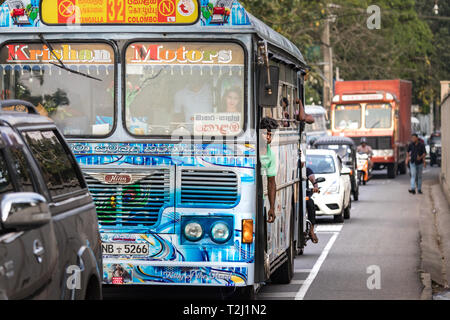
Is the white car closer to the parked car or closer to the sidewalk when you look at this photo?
the sidewalk

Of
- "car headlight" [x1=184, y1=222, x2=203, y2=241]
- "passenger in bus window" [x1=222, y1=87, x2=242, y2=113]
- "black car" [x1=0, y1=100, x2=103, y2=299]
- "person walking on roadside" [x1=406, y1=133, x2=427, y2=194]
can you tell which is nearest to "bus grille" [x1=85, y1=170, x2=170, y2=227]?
"car headlight" [x1=184, y1=222, x2=203, y2=241]

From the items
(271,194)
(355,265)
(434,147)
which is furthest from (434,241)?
(434,147)

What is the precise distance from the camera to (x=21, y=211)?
16.8ft

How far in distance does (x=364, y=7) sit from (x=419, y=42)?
37.2 feet

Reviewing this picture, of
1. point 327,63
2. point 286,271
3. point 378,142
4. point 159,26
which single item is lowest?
point 286,271

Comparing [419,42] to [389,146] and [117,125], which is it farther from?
[117,125]

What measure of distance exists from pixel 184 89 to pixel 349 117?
36.5 m

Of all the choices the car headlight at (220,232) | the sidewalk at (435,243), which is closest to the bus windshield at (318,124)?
the sidewalk at (435,243)

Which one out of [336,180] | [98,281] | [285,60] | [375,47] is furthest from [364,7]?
[98,281]

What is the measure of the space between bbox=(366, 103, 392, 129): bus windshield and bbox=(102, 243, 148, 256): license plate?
120 feet

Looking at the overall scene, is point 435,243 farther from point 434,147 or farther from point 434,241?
point 434,147

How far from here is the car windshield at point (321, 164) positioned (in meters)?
24.5

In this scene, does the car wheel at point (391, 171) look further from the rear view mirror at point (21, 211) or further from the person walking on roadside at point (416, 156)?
the rear view mirror at point (21, 211)

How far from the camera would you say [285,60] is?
40.3 ft
